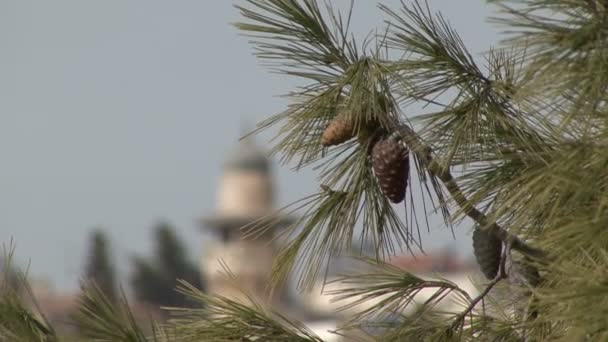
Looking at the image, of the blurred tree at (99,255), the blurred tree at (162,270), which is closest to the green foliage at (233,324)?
the blurred tree at (99,255)

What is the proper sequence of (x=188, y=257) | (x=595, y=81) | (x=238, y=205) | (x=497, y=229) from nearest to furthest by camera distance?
(x=595, y=81) → (x=497, y=229) → (x=238, y=205) → (x=188, y=257)

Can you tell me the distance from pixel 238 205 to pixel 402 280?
25.3m

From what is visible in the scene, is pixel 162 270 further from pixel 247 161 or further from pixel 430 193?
pixel 430 193

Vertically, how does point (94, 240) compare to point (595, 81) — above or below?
below

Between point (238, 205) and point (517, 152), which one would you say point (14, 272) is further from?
point (238, 205)

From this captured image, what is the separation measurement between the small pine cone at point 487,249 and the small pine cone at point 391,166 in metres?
0.12

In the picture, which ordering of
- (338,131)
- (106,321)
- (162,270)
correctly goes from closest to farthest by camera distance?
(106,321), (338,131), (162,270)

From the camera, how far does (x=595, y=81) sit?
1568 millimetres

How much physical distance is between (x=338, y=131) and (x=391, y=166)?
0.09 m

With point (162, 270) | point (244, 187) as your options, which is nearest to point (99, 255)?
point (244, 187)

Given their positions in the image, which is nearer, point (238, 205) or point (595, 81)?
point (595, 81)

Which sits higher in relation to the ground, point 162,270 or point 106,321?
point 106,321

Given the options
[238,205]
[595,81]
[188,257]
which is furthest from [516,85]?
[188,257]

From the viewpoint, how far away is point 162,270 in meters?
36.1
